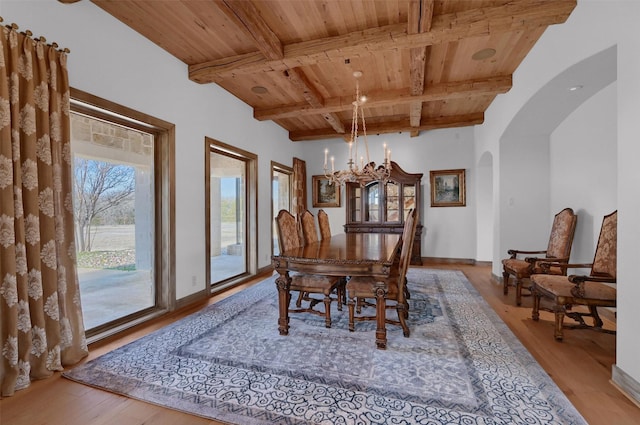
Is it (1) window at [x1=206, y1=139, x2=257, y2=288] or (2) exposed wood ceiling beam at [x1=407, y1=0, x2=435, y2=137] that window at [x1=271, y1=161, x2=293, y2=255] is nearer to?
(1) window at [x1=206, y1=139, x2=257, y2=288]

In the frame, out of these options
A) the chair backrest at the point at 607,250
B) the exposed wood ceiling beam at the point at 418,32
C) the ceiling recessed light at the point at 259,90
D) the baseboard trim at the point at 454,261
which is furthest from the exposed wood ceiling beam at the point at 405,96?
the baseboard trim at the point at 454,261

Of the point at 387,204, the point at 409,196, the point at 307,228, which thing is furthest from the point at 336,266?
the point at 409,196

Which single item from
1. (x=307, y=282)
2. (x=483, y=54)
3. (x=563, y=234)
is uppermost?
(x=483, y=54)

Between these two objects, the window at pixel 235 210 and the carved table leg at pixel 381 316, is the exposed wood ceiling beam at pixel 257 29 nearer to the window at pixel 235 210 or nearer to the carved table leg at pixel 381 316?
the window at pixel 235 210

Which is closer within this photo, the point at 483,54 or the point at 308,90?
the point at 483,54

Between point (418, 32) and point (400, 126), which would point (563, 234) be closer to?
point (418, 32)

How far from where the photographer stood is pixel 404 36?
2.56 meters

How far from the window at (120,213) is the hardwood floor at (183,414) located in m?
0.68

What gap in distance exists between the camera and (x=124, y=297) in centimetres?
308

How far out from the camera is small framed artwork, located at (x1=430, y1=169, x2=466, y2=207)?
18.7 ft

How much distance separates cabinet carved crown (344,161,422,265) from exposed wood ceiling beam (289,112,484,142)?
0.71m

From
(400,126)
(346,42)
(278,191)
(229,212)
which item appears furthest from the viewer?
(278,191)

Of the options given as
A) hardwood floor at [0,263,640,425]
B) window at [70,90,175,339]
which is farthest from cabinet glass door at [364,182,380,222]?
window at [70,90,175,339]

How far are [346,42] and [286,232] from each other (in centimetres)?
193
